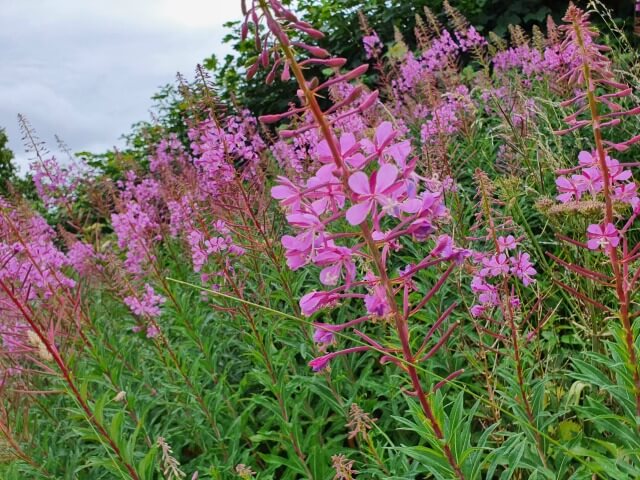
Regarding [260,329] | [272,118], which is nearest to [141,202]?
[260,329]

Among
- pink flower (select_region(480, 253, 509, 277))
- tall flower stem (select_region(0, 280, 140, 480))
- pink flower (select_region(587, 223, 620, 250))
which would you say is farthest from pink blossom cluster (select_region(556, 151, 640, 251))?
tall flower stem (select_region(0, 280, 140, 480))

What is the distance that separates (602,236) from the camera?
1788mm

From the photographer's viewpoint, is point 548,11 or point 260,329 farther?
point 548,11

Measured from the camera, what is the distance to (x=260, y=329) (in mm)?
3764

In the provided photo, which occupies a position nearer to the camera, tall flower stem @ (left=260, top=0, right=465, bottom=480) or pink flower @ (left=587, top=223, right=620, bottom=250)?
tall flower stem @ (left=260, top=0, right=465, bottom=480)

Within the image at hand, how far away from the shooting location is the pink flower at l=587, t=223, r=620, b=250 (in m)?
1.76

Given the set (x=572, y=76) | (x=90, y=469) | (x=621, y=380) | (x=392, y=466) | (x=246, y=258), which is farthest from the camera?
(x=246, y=258)

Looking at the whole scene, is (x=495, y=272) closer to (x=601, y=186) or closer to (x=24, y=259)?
(x=601, y=186)

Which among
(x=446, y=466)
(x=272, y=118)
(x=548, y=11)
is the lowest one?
(x=446, y=466)

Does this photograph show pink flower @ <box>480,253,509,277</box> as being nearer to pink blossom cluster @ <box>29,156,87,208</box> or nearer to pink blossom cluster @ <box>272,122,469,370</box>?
pink blossom cluster @ <box>272,122,469,370</box>

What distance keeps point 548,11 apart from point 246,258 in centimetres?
→ 875

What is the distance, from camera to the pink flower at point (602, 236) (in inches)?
69.4

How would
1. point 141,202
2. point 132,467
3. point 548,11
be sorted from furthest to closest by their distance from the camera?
point 548,11, point 141,202, point 132,467

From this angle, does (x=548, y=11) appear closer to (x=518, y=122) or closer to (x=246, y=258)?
(x=518, y=122)
